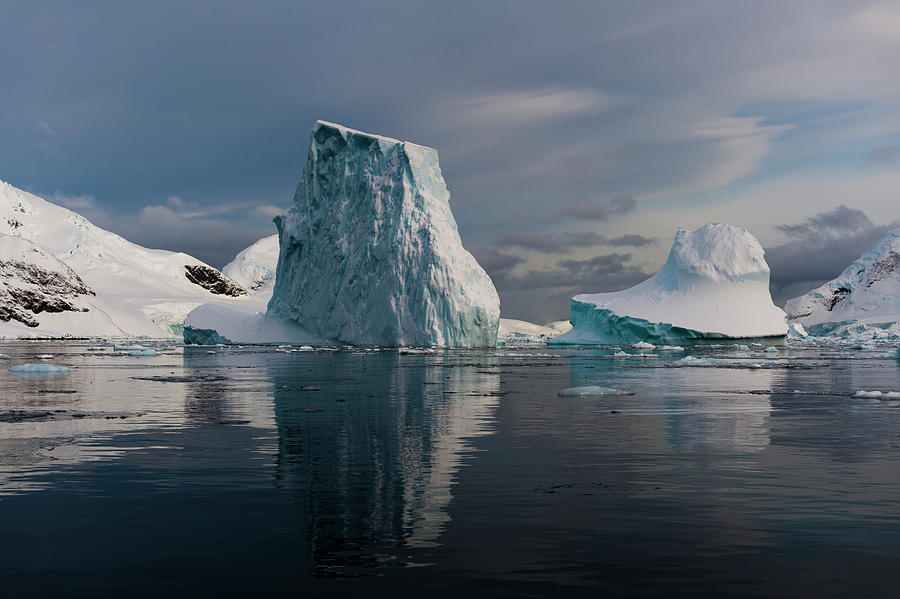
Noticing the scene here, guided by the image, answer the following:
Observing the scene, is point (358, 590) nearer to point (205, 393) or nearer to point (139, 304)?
point (205, 393)

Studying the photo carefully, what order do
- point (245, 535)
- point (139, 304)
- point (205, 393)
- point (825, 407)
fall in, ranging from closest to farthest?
point (245, 535) → point (825, 407) → point (205, 393) → point (139, 304)

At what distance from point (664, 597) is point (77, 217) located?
181m

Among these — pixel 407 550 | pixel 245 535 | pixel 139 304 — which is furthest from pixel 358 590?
pixel 139 304

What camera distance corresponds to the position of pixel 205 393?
20953mm

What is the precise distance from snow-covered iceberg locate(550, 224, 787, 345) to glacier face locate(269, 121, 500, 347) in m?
11.5

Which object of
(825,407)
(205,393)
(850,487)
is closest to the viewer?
(850,487)

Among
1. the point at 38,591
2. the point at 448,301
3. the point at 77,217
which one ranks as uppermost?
the point at 77,217

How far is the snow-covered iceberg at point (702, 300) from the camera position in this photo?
6700 cm

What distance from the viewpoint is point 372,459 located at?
10.9 meters

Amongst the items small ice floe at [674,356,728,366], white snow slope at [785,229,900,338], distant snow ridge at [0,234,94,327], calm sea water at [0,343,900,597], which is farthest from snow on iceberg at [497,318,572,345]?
calm sea water at [0,343,900,597]

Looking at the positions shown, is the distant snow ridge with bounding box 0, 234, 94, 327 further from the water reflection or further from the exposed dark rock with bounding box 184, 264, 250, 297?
the water reflection

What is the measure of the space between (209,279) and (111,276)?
25145 millimetres

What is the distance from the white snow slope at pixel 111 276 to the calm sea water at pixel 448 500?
118m

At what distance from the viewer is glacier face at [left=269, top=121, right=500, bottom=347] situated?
61125 mm
